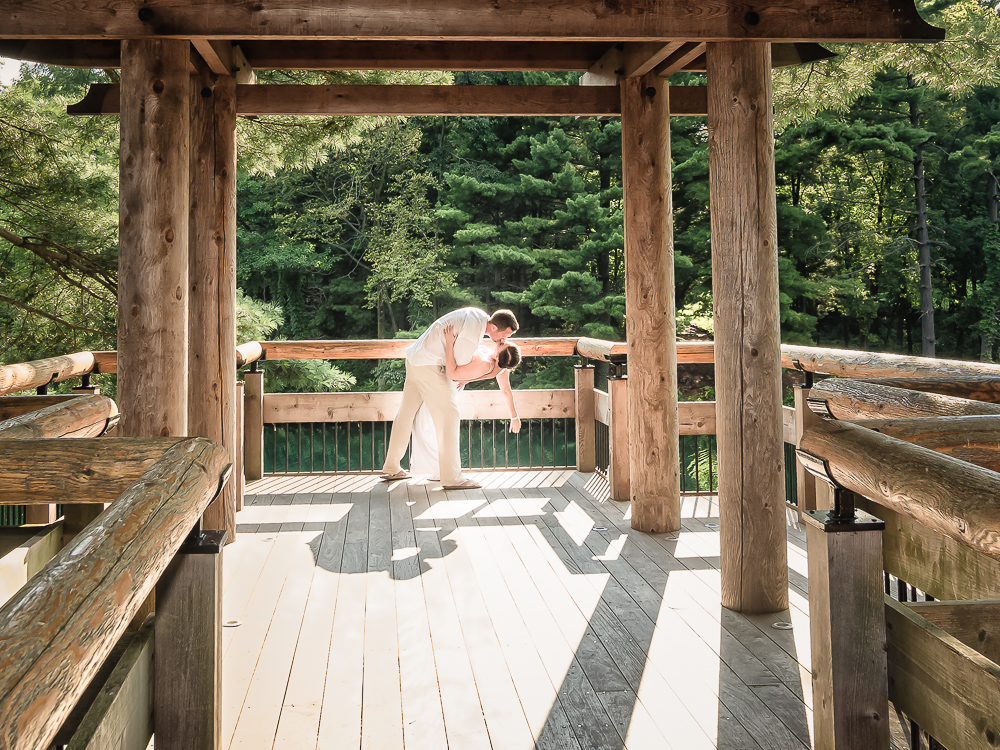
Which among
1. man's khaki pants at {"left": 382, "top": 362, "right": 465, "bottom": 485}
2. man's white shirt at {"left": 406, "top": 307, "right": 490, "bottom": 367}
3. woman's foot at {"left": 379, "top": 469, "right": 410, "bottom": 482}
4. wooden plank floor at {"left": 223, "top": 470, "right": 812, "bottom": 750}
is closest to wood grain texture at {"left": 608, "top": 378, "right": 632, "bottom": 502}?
wooden plank floor at {"left": 223, "top": 470, "right": 812, "bottom": 750}

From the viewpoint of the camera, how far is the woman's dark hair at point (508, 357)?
5.95 meters

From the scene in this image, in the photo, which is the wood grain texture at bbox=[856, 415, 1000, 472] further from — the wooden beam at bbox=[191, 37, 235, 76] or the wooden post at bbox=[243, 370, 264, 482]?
the wooden post at bbox=[243, 370, 264, 482]

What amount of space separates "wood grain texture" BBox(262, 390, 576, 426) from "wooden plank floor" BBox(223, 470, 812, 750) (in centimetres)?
147

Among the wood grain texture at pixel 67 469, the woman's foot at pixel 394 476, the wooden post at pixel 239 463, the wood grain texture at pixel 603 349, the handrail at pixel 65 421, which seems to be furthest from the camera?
the woman's foot at pixel 394 476

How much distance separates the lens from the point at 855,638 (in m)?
1.48

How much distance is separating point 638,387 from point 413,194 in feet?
46.3

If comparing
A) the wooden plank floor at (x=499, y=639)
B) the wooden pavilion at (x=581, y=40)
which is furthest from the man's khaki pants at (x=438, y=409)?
the wooden pavilion at (x=581, y=40)

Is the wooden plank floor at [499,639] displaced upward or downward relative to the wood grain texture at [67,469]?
downward

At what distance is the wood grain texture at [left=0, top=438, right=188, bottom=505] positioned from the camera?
54.4 inches

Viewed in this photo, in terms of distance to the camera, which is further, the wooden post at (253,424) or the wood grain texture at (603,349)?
the wooden post at (253,424)

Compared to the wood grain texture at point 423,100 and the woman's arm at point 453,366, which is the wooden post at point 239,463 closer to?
the woman's arm at point 453,366

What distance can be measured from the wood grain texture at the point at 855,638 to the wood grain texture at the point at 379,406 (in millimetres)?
4946

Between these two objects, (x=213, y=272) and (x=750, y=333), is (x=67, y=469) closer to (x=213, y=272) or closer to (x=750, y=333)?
(x=750, y=333)

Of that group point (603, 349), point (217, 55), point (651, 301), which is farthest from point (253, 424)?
point (651, 301)
